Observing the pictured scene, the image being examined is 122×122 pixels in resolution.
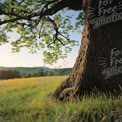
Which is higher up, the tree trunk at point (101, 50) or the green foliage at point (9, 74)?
the tree trunk at point (101, 50)

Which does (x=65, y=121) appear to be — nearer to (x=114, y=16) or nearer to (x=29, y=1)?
(x=114, y=16)

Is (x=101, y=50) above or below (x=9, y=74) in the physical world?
above

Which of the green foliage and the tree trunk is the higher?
the tree trunk

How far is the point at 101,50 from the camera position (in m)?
10.4

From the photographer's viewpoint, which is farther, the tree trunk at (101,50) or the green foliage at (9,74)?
the green foliage at (9,74)

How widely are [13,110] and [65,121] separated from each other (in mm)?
3581

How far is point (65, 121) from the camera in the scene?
7.10 meters

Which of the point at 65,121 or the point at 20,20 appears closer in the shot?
the point at 65,121

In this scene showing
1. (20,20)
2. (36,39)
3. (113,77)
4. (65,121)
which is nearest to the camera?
(65,121)

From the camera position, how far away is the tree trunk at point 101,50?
10164 millimetres

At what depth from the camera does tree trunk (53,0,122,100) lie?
33.3 ft

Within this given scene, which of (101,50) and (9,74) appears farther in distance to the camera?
(9,74)

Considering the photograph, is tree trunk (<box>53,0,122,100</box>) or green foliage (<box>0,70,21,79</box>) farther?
green foliage (<box>0,70,21,79</box>)

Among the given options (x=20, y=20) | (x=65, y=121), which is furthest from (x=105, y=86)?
(x=20, y=20)
